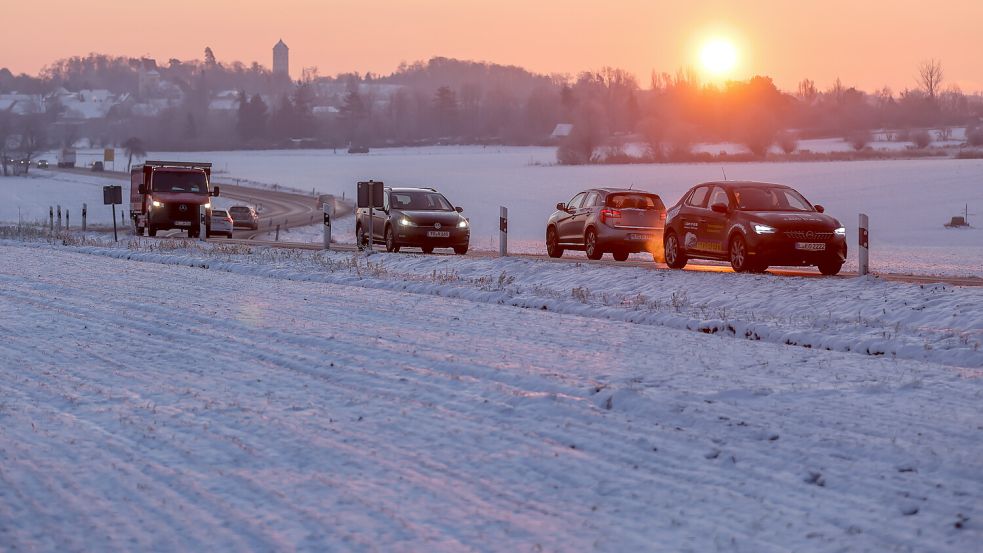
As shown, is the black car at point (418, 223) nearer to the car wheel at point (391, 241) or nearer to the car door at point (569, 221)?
the car wheel at point (391, 241)

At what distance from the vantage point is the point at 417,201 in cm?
3009

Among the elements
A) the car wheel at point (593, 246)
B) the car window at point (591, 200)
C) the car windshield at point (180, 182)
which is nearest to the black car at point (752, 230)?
the car wheel at point (593, 246)

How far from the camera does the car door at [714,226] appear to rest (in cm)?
2139

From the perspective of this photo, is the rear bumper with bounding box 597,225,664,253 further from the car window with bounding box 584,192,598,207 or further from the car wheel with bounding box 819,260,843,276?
the car wheel with bounding box 819,260,843,276

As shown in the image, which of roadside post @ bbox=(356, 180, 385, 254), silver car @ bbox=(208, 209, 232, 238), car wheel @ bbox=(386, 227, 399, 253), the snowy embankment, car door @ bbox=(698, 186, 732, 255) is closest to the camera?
the snowy embankment

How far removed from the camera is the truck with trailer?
4116 centimetres

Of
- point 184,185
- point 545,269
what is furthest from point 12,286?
point 184,185

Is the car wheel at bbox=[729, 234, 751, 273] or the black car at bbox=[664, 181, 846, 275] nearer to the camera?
the black car at bbox=[664, 181, 846, 275]

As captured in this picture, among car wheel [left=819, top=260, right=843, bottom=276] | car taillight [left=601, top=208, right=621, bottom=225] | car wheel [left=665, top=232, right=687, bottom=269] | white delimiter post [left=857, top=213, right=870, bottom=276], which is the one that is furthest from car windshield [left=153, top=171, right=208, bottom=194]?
white delimiter post [left=857, top=213, right=870, bottom=276]

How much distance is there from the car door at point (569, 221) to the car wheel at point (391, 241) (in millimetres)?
3795

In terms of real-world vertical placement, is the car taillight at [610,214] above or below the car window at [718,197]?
below

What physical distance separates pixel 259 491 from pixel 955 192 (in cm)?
8461

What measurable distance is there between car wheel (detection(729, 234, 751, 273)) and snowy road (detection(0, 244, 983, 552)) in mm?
7316

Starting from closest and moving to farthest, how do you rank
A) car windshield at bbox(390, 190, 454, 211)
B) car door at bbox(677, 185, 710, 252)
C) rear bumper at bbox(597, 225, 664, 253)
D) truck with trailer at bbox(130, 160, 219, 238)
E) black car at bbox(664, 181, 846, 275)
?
black car at bbox(664, 181, 846, 275) → car door at bbox(677, 185, 710, 252) → rear bumper at bbox(597, 225, 664, 253) → car windshield at bbox(390, 190, 454, 211) → truck with trailer at bbox(130, 160, 219, 238)
